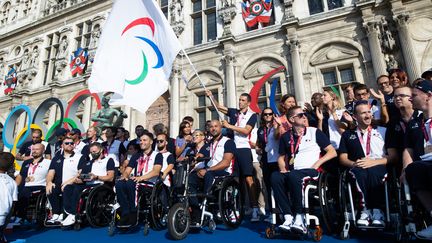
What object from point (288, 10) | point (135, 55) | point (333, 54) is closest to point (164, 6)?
point (288, 10)

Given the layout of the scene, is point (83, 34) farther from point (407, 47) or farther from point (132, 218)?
point (407, 47)

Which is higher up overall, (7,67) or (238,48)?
(7,67)

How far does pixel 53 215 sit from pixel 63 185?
568 millimetres

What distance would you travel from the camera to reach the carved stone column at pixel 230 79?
11.3m

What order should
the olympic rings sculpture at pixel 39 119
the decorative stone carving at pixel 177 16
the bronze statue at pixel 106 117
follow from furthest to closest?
the decorative stone carving at pixel 177 16 → the olympic rings sculpture at pixel 39 119 → the bronze statue at pixel 106 117

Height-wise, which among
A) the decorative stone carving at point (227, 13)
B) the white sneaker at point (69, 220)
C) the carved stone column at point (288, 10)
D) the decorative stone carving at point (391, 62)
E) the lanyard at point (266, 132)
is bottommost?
the white sneaker at point (69, 220)

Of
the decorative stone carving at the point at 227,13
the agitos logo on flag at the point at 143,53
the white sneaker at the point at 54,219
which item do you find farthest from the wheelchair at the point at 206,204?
the decorative stone carving at the point at 227,13

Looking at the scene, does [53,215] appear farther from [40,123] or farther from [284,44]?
[284,44]

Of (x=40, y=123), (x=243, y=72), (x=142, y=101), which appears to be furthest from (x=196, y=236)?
(x=40, y=123)

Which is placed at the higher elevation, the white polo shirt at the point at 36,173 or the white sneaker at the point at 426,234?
the white polo shirt at the point at 36,173

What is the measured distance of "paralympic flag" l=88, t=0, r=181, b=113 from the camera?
516cm

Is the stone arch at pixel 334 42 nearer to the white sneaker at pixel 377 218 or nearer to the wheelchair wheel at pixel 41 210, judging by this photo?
the white sneaker at pixel 377 218

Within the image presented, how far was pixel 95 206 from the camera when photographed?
4.51 m

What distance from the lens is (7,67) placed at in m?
19.4
